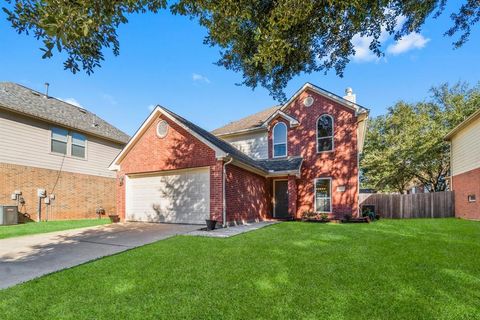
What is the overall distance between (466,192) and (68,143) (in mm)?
23315

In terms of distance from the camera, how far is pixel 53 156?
1516 cm

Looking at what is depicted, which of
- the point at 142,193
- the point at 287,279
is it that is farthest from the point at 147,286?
the point at 142,193

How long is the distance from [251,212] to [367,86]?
11366 millimetres

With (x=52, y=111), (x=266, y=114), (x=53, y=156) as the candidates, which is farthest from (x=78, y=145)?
(x=266, y=114)

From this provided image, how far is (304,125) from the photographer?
15.9 metres

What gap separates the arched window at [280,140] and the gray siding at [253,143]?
1.93 ft

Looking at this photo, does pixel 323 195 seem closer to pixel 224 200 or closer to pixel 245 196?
pixel 245 196

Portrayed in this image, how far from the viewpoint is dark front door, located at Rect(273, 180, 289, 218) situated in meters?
15.6

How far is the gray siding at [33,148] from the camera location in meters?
13.1

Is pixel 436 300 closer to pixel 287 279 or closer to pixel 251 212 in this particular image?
pixel 287 279

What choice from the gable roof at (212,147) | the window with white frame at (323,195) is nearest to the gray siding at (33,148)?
the gable roof at (212,147)

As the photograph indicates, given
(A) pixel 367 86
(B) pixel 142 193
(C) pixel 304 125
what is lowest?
(B) pixel 142 193

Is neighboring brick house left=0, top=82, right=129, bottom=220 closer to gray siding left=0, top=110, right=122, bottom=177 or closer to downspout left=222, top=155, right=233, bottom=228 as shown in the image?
gray siding left=0, top=110, right=122, bottom=177

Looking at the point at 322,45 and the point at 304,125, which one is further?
the point at 304,125
